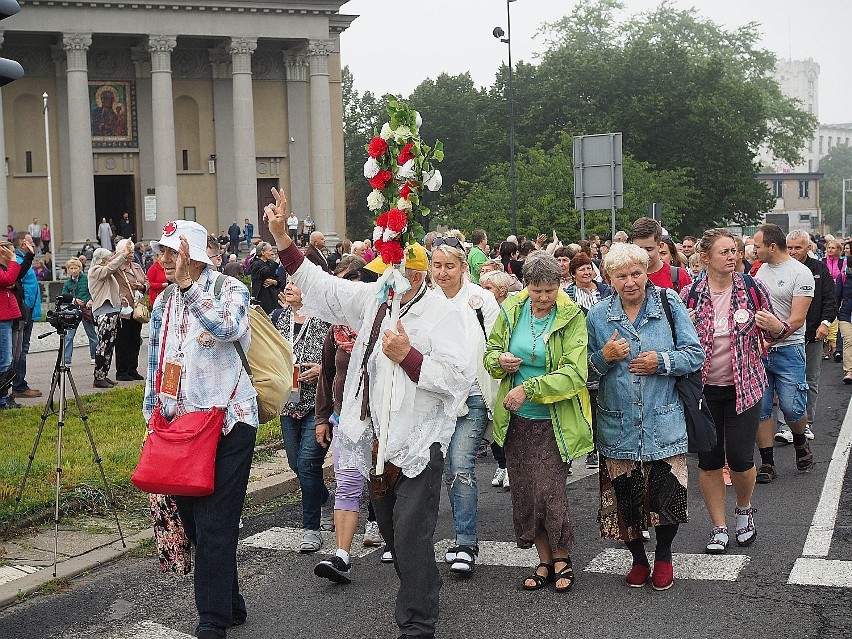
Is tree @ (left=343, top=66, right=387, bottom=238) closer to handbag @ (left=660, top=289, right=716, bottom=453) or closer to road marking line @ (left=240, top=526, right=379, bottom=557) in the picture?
road marking line @ (left=240, top=526, right=379, bottom=557)

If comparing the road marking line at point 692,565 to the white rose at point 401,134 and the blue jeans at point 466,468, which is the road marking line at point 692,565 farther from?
the white rose at point 401,134

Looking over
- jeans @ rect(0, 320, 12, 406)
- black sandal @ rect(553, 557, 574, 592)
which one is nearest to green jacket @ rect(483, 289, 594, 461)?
black sandal @ rect(553, 557, 574, 592)

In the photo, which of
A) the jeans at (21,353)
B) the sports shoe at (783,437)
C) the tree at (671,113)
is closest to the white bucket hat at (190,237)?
the sports shoe at (783,437)

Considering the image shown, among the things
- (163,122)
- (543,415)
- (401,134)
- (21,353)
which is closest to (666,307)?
(543,415)

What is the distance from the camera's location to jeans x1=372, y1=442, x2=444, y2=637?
5.82m

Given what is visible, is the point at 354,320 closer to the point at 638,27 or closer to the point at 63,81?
the point at 63,81

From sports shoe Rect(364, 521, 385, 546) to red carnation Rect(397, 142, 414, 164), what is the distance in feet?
9.93

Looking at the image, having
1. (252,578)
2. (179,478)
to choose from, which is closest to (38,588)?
(252,578)

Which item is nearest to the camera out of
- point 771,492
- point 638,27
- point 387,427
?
point 387,427

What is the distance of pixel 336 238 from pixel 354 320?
157 ft

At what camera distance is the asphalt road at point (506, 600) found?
6082 millimetres

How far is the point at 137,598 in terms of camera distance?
22.9 feet

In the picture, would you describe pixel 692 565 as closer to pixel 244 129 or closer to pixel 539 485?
pixel 539 485

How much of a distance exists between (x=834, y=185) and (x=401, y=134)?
6420 inches
